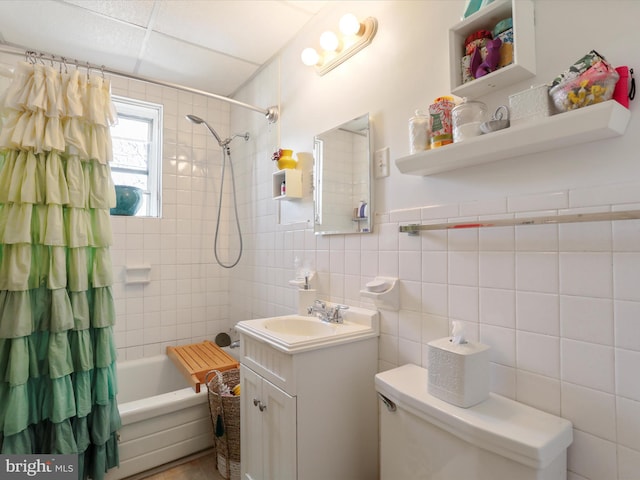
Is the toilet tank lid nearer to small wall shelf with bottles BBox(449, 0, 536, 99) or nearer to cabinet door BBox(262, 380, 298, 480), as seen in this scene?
cabinet door BBox(262, 380, 298, 480)

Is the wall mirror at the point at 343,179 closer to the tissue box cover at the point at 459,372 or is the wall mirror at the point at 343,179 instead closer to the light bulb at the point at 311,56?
the light bulb at the point at 311,56

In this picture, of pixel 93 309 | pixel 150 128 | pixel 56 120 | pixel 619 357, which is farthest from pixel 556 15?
pixel 150 128

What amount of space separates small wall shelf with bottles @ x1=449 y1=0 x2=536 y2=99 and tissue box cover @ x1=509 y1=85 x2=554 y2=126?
97 millimetres

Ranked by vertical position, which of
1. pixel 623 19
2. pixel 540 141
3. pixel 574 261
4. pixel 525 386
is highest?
pixel 623 19

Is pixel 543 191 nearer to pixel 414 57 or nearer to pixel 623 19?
pixel 623 19

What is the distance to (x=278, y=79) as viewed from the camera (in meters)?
2.18

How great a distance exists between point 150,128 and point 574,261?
292 cm

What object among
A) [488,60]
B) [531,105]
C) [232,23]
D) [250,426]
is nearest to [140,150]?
[232,23]

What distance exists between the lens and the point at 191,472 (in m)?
1.82

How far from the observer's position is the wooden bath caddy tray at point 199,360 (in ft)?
6.62

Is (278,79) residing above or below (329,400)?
above

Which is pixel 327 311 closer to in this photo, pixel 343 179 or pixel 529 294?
pixel 343 179

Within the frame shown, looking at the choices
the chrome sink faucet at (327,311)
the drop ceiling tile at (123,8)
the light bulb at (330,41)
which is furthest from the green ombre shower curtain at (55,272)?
the light bulb at (330,41)

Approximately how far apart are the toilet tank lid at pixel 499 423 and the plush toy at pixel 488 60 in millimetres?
985
